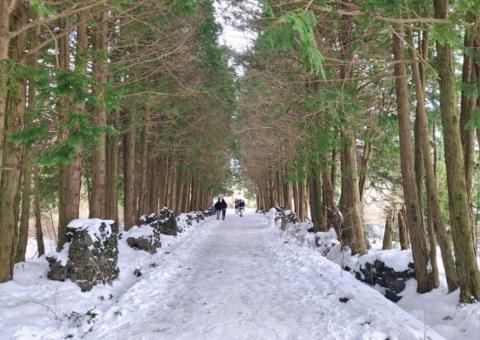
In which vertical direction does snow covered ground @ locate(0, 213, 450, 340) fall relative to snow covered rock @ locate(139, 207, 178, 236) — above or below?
below

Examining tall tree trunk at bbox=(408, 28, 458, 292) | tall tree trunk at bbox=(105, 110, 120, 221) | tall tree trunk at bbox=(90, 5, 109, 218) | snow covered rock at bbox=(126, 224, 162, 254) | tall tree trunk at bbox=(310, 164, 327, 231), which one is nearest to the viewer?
tall tree trunk at bbox=(408, 28, 458, 292)

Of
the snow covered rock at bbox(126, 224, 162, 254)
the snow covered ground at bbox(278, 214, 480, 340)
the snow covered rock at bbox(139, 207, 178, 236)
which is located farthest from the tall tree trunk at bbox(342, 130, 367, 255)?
the snow covered rock at bbox(139, 207, 178, 236)

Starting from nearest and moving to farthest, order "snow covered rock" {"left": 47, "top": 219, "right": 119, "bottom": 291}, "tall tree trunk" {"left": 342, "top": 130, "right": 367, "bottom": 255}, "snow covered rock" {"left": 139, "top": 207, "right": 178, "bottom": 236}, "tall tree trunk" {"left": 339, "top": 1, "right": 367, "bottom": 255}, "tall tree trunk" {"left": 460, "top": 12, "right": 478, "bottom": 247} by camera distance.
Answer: "tall tree trunk" {"left": 460, "top": 12, "right": 478, "bottom": 247} < "snow covered rock" {"left": 47, "top": 219, "right": 119, "bottom": 291} < "tall tree trunk" {"left": 339, "top": 1, "right": 367, "bottom": 255} < "tall tree trunk" {"left": 342, "top": 130, "right": 367, "bottom": 255} < "snow covered rock" {"left": 139, "top": 207, "right": 178, "bottom": 236}

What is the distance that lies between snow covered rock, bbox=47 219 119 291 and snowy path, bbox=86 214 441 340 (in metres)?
0.80

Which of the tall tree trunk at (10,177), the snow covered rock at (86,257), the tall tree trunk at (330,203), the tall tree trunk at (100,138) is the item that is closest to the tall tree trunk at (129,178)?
the tall tree trunk at (100,138)

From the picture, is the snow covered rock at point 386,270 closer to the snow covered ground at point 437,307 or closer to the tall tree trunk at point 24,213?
the snow covered ground at point 437,307

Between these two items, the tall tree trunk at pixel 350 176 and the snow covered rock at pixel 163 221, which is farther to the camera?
the snow covered rock at pixel 163 221

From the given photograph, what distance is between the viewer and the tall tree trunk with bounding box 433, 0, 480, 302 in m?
6.07

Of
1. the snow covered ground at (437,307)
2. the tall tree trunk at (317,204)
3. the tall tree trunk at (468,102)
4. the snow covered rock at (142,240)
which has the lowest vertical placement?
the snow covered ground at (437,307)

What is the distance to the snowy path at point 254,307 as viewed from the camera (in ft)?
16.3

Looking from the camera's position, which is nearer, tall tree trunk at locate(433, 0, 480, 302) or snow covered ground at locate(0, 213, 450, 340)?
snow covered ground at locate(0, 213, 450, 340)

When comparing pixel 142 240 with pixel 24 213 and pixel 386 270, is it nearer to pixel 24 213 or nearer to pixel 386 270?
pixel 24 213

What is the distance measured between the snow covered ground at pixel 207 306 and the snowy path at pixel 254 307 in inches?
0.5

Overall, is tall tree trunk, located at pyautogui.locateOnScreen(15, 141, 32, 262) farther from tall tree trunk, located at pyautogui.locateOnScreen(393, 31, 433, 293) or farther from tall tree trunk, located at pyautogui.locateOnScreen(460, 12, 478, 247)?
tall tree trunk, located at pyautogui.locateOnScreen(460, 12, 478, 247)
